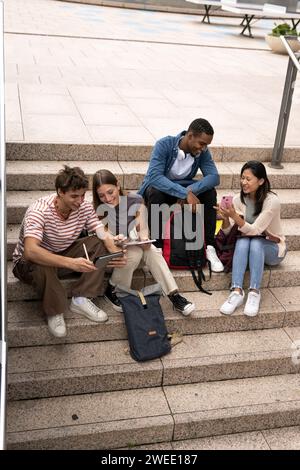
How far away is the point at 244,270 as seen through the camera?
153 inches

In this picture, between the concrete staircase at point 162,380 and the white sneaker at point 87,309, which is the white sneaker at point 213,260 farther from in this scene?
the white sneaker at point 87,309

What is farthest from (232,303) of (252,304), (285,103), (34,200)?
(285,103)

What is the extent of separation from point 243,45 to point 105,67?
5.21 meters

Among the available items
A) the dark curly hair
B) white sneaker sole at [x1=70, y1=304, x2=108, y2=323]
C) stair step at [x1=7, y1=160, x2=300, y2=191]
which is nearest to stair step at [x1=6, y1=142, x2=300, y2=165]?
stair step at [x1=7, y1=160, x2=300, y2=191]

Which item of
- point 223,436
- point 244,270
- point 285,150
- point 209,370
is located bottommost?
point 223,436

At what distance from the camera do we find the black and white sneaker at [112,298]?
364 cm

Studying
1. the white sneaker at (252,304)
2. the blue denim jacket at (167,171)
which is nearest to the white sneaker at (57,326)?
the blue denim jacket at (167,171)

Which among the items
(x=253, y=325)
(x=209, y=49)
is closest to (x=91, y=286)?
(x=253, y=325)

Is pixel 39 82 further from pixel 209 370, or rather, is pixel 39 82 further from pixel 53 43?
pixel 209 370

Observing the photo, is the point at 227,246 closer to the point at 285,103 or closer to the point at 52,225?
the point at 52,225

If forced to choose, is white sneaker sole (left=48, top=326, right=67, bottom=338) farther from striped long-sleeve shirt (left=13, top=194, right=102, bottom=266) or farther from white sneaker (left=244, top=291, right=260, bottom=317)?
white sneaker (left=244, top=291, right=260, bottom=317)

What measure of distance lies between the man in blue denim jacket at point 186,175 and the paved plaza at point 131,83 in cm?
97

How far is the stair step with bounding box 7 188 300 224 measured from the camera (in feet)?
13.0

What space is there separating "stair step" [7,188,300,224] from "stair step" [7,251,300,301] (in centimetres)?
42
